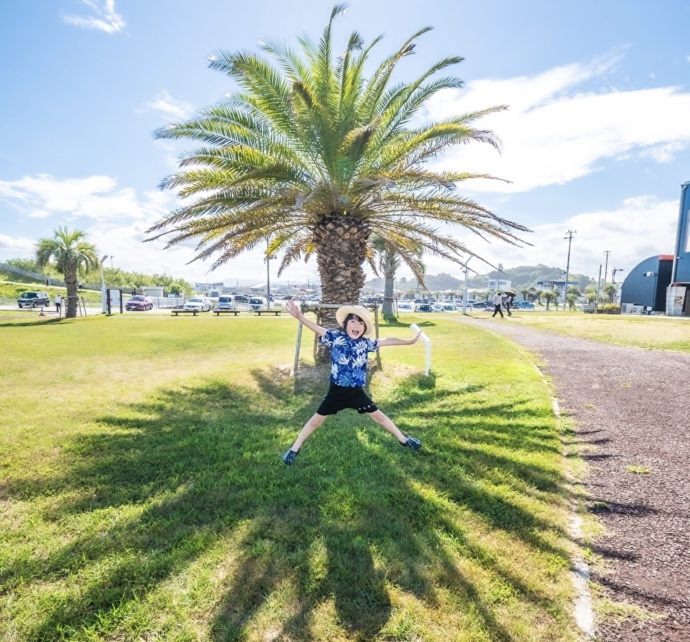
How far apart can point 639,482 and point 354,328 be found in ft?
11.2

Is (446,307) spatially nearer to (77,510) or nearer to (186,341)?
(186,341)

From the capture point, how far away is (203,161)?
8195 mm

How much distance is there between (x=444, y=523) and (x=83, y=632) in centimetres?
256

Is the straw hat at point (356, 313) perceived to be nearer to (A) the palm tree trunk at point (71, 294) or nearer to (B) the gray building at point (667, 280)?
(A) the palm tree trunk at point (71, 294)

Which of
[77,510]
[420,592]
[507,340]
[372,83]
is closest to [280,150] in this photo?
[372,83]

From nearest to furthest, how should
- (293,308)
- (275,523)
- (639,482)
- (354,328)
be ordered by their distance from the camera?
1. (275,523)
2. (639,482)
3. (354,328)
4. (293,308)

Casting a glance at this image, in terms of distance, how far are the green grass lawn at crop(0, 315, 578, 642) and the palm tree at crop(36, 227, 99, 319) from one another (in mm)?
23273

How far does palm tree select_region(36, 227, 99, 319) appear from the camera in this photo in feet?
84.3

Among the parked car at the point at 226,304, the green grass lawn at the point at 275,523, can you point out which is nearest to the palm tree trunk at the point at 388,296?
the parked car at the point at 226,304

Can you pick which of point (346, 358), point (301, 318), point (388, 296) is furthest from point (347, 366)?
point (388, 296)

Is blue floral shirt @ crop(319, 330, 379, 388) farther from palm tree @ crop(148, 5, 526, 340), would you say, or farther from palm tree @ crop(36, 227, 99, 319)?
palm tree @ crop(36, 227, 99, 319)

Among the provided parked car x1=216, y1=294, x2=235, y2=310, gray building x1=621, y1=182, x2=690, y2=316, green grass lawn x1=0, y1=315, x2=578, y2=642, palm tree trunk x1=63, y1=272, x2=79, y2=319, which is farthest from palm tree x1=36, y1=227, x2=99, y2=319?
gray building x1=621, y1=182, x2=690, y2=316

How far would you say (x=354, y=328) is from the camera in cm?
442

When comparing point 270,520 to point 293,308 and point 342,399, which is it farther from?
point 293,308
